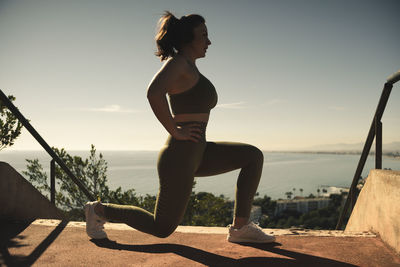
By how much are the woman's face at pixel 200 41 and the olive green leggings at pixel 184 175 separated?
1.82 ft

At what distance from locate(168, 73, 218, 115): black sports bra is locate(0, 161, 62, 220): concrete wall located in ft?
6.69

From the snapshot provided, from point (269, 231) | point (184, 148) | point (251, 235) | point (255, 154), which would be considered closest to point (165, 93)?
point (184, 148)

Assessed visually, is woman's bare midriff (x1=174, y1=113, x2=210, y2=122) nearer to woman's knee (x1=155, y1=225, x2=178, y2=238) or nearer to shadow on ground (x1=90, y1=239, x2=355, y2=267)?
woman's knee (x1=155, y1=225, x2=178, y2=238)

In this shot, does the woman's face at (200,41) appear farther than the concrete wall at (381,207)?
Yes

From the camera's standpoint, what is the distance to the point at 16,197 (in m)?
2.91

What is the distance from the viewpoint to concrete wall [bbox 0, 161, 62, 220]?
111 inches

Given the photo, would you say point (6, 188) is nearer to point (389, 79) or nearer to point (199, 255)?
point (199, 255)

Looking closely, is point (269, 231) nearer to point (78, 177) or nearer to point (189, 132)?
point (189, 132)

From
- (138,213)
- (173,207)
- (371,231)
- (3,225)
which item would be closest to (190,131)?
(173,207)

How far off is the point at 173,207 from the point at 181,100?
730mm

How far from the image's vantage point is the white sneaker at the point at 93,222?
7.59 feet

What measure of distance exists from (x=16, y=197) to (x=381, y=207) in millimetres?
3368

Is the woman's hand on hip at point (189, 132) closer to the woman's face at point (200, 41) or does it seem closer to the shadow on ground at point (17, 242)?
the woman's face at point (200, 41)

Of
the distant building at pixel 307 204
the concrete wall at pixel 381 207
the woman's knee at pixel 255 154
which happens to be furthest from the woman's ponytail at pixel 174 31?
the distant building at pixel 307 204
